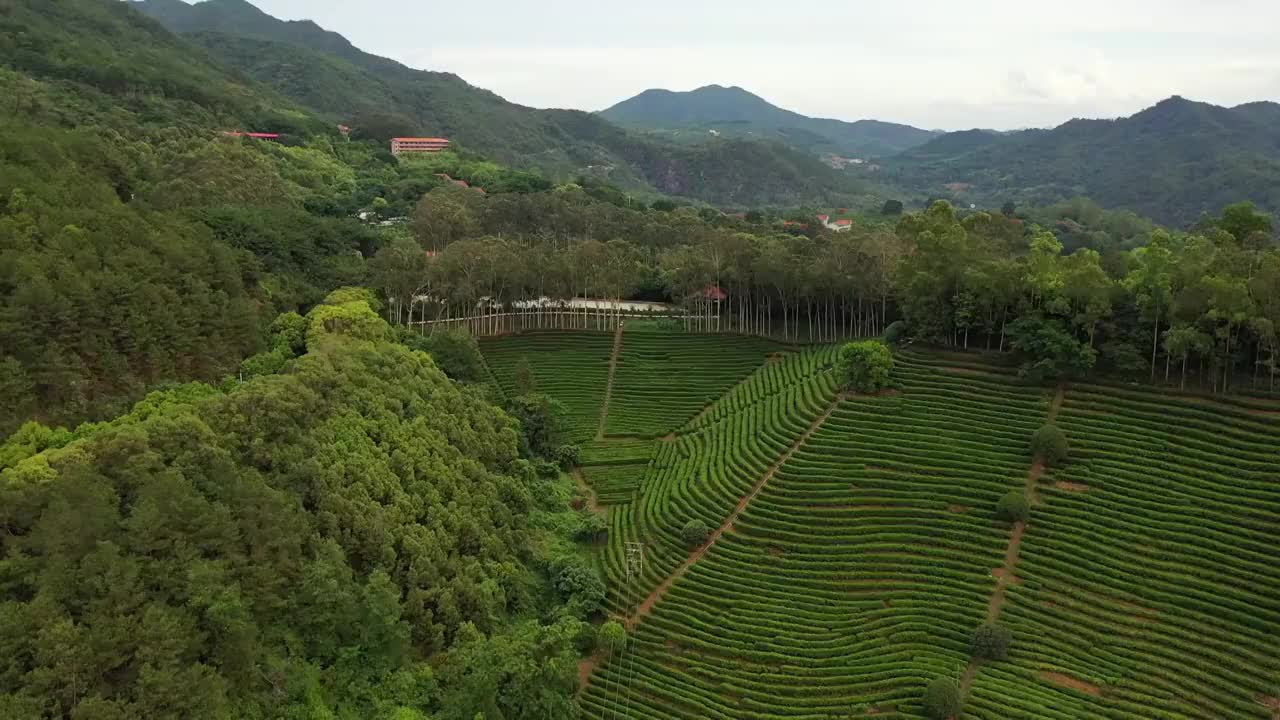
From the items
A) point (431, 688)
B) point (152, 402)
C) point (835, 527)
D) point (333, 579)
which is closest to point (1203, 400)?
point (835, 527)

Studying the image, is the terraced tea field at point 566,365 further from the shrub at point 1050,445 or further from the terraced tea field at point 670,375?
the shrub at point 1050,445

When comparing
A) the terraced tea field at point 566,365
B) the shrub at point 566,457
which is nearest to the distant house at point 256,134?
the terraced tea field at point 566,365

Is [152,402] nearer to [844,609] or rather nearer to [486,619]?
[486,619]

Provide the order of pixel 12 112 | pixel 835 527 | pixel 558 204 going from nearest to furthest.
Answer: pixel 835 527 < pixel 12 112 < pixel 558 204

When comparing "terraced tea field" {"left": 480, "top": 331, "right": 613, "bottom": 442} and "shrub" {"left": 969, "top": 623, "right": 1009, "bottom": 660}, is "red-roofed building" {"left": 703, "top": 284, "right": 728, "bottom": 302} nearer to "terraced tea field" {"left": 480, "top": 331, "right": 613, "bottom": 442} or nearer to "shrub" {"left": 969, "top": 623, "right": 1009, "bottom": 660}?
"terraced tea field" {"left": 480, "top": 331, "right": 613, "bottom": 442}

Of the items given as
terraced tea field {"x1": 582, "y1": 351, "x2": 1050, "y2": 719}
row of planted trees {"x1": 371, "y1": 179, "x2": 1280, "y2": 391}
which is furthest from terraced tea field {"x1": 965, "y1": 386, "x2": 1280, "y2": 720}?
row of planted trees {"x1": 371, "y1": 179, "x2": 1280, "y2": 391}

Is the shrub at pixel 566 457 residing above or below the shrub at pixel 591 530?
above
